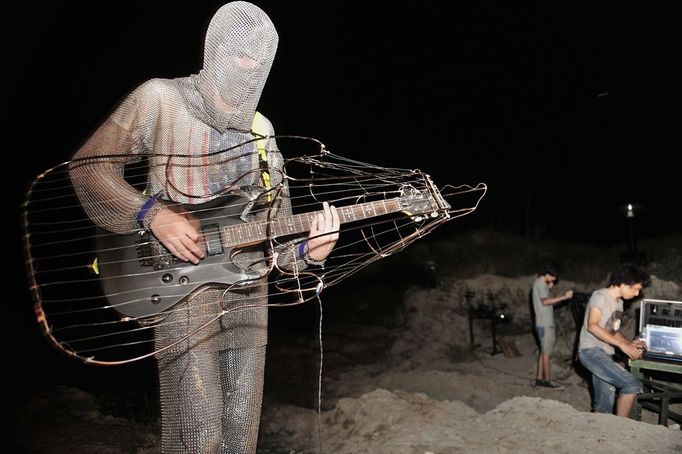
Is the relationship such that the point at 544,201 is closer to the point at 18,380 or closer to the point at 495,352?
the point at 495,352

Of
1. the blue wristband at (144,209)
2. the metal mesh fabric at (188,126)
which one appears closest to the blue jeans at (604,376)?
the metal mesh fabric at (188,126)

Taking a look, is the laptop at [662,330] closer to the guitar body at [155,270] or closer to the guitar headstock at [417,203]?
the guitar headstock at [417,203]

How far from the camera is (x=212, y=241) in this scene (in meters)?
2.49

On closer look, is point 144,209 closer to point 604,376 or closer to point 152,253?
point 152,253

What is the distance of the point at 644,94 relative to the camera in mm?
15016

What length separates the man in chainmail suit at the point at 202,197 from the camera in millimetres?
2311

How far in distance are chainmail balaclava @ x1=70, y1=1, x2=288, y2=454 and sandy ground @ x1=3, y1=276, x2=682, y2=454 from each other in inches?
21.6

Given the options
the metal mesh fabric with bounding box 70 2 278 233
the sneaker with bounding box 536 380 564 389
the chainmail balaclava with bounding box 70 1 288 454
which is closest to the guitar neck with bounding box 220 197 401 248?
the chainmail balaclava with bounding box 70 1 288 454

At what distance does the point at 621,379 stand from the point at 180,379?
5.31 metres

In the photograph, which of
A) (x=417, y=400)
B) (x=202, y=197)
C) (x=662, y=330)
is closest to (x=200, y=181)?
(x=202, y=197)

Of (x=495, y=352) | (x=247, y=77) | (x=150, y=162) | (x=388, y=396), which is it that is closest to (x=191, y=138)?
(x=150, y=162)

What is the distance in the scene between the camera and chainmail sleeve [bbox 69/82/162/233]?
2.28 m

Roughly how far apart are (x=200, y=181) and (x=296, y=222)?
57 cm

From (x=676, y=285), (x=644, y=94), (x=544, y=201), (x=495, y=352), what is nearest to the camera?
(x=676, y=285)
